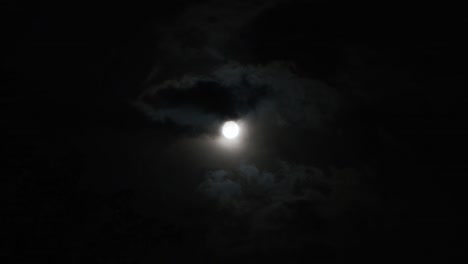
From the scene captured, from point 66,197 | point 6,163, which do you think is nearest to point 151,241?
point 66,197

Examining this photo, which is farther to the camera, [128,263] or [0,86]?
[128,263]

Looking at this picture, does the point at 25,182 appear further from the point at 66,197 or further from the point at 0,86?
the point at 0,86

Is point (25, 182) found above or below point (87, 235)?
above

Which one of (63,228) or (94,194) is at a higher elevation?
(94,194)

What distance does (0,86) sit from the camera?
938cm

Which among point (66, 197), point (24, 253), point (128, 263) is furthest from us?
point (128, 263)

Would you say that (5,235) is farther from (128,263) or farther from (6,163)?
(128,263)

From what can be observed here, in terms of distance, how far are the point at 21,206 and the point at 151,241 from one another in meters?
3.28

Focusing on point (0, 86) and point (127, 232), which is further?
point (127, 232)

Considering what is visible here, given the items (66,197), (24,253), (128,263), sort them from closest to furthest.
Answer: (24,253)
(66,197)
(128,263)

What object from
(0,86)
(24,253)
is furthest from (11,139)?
(24,253)

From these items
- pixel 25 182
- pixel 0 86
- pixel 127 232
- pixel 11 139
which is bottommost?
pixel 127 232

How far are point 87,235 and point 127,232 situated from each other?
1098 millimetres

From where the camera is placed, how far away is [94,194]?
10.1m
